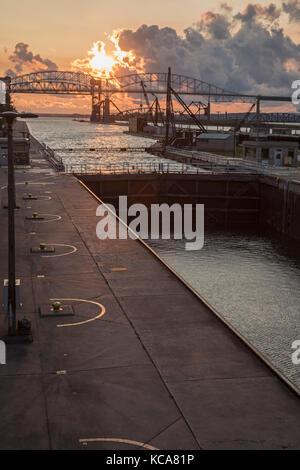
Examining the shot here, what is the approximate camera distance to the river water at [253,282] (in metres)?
34.4

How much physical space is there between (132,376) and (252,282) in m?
31.3

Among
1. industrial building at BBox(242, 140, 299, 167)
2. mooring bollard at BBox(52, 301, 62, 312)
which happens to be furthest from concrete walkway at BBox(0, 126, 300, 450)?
industrial building at BBox(242, 140, 299, 167)

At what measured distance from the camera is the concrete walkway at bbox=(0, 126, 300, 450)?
1494 cm

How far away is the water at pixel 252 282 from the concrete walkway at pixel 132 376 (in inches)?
313

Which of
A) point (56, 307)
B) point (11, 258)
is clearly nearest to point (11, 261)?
point (11, 258)

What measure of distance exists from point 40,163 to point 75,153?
3626 inches

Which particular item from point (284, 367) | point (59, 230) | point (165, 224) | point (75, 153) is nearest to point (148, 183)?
point (165, 224)

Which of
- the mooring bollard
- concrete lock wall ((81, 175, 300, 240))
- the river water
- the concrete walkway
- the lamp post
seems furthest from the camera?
concrete lock wall ((81, 175, 300, 240))

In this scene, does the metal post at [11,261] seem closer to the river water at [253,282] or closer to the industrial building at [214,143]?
the river water at [253,282]

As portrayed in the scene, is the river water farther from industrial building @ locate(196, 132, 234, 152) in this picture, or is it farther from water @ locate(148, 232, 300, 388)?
industrial building @ locate(196, 132, 234, 152)

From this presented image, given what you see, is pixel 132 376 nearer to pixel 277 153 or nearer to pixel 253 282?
pixel 253 282

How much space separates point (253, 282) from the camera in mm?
48312

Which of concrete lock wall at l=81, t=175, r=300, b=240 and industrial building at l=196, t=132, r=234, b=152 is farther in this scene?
industrial building at l=196, t=132, r=234, b=152

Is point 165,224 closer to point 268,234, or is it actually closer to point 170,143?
point 268,234
